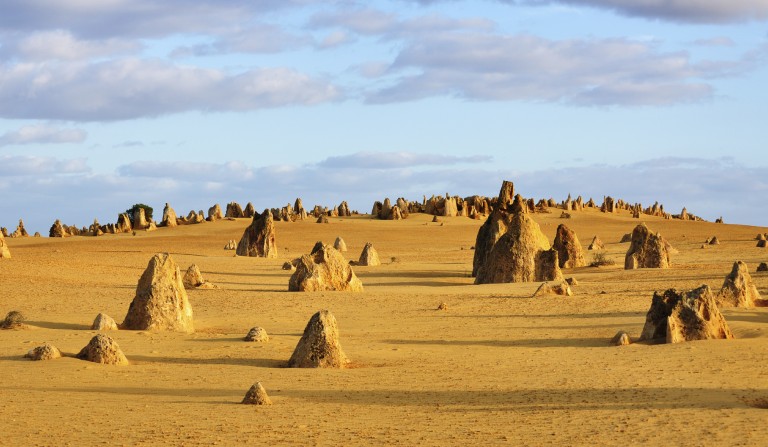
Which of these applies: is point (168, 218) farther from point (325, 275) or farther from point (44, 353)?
point (44, 353)

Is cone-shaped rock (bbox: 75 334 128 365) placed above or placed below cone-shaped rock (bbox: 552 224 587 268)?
below

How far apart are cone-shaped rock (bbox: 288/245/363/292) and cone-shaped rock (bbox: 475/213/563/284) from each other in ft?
14.8

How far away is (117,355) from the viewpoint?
15773 mm

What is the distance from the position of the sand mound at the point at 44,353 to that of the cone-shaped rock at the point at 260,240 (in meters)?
27.2

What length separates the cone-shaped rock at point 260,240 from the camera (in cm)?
4353

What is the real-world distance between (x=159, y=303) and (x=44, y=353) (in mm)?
3681

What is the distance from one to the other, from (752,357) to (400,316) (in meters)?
8.08

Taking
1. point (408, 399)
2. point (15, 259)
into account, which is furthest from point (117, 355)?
point (15, 259)

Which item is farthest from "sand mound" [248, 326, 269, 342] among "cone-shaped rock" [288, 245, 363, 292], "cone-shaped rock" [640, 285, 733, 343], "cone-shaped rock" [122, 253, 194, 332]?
"cone-shaped rock" [288, 245, 363, 292]

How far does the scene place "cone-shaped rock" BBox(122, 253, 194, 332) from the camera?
1941 centimetres

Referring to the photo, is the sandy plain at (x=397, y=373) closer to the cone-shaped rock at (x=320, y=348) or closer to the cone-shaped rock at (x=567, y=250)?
the cone-shaped rock at (x=320, y=348)

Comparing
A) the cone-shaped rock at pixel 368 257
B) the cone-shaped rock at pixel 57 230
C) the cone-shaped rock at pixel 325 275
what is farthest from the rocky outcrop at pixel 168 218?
the cone-shaped rock at pixel 325 275

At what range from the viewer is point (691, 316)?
1777 cm

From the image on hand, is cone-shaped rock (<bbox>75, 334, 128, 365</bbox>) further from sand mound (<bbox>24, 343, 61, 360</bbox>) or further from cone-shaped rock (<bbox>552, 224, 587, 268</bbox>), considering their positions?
cone-shaped rock (<bbox>552, 224, 587, 268</bbox>)
